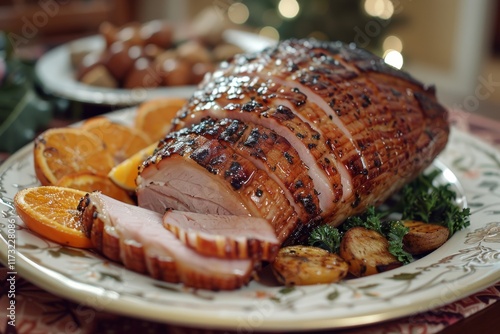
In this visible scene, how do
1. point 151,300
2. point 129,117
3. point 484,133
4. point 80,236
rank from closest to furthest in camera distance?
point 151,300 < point 80,236 < point 129,117 < point 484,133

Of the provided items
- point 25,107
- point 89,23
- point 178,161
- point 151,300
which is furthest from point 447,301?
point 89,23

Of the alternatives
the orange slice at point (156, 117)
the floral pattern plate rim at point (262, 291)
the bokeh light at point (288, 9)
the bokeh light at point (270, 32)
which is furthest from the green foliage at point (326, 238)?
the bokeh light at point (270, 32)

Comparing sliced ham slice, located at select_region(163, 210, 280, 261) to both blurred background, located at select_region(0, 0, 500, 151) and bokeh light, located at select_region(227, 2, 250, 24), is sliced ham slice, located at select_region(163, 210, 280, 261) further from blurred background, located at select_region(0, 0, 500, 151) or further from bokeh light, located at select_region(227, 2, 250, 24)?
bokeh light, located at select_region(227, 2, 250, 24)

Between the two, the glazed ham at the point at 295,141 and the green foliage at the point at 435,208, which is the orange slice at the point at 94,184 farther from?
the green foliage at the point at 435,208

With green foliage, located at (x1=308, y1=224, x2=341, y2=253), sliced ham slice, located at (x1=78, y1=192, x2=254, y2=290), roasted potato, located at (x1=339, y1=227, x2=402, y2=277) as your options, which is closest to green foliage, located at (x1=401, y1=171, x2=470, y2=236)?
roasted potato, located at (x1=339, y1=227, x2=402, y2=277)

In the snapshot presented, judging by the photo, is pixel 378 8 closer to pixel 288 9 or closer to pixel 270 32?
pixel 288 9

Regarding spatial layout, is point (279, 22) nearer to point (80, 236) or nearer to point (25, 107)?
point (25, 107)
